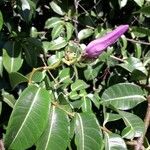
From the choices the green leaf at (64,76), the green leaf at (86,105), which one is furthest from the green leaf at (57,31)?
the green leaf at (86,105)

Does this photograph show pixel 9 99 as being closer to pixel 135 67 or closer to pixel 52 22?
pixel 52 22

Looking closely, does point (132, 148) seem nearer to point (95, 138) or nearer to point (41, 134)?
point (95, 138)

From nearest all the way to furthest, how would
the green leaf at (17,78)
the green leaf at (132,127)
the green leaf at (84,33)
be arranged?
the green leaf at (17,78)
the green leaf at (132,127)
the green leaf at (84,33)

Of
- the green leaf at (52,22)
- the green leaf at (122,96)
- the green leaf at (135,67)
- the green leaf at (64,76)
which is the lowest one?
the green leaf at (122,96)

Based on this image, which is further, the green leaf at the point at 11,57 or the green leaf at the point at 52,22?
the green leaf at the point at 52,22

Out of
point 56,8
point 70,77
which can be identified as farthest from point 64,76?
point 56,8

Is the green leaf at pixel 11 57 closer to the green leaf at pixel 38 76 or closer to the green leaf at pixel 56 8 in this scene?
the green leaf at pixel 38 76

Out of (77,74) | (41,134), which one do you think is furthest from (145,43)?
(41,134)
